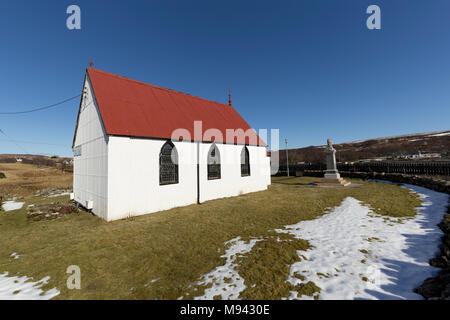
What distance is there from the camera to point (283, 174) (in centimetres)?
3148

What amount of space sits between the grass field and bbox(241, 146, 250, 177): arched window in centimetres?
553

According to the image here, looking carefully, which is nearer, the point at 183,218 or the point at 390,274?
the point at 390,274

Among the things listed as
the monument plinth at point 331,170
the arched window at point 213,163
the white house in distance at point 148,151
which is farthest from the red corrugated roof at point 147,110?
the monument plinth at point 331,170

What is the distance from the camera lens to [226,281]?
362 cm

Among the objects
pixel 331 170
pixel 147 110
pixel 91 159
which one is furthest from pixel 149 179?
pixel 331 170

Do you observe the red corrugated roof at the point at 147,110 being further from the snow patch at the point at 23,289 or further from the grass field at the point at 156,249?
the snow patch at the point at 23,289

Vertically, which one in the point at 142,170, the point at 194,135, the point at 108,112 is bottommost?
the point at 142,170

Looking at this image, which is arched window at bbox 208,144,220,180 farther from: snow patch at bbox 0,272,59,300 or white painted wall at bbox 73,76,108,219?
snow patch at bbox 0,272,59,300

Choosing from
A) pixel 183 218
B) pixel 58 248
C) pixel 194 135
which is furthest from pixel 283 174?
pixel 58 248

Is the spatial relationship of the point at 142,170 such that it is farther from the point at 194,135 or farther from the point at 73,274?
the point at 73,274

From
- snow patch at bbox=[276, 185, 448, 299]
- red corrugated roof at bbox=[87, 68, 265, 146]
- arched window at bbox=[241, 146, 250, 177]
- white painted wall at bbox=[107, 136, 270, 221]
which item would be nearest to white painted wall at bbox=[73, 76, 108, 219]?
white painted wall at bbox=[107, 136, 270, 221]

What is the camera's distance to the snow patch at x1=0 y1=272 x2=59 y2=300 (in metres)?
3.46

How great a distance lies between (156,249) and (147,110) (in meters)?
8.37
